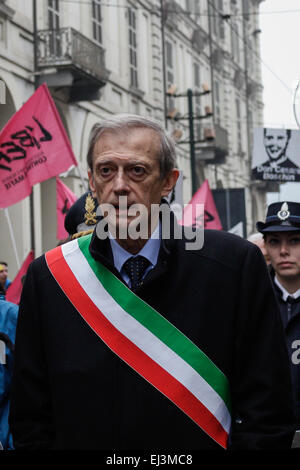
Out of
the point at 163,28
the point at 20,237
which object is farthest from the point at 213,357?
the point at 163,28

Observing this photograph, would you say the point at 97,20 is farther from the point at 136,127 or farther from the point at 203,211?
the point at 136,127

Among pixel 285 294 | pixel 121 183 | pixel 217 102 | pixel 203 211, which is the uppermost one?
pixel 217 102

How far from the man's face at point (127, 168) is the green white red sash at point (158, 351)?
0.23 m

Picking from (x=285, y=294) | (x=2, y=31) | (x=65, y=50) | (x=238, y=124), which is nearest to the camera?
(x=285, y=294)

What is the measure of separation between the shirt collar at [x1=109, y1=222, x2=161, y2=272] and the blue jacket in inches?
64.1

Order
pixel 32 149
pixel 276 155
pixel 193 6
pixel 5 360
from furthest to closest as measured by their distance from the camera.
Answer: pixel 193 6 → pixel 276 155 → pixel 32 149 → pixel 5 360

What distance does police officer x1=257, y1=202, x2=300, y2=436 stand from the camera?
158 inches

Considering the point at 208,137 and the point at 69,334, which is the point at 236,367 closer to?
the point at 69,334

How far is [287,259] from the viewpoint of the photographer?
4270 mm

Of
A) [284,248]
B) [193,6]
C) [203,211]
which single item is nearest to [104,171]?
[284,248]

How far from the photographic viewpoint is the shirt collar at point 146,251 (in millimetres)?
2369

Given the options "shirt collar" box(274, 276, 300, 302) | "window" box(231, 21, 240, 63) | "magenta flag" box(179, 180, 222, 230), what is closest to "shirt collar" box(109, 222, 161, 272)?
"shirt collar" box(274, 276, 300, 302)

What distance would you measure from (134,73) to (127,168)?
18.3 m
